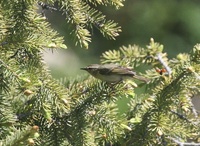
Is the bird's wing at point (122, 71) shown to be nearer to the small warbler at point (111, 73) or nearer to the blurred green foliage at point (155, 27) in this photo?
the small warbler at point (111, 73)

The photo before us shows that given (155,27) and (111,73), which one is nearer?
(111,73)

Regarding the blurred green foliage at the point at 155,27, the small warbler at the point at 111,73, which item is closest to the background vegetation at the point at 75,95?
the small warbler at the point at 111,73

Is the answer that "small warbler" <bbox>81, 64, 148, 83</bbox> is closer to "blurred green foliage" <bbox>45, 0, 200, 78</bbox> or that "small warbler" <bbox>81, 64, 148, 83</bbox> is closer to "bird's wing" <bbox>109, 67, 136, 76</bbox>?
"bird's wing" <bbox>109, 67, 136, 76</bbox>

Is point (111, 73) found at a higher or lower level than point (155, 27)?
lower

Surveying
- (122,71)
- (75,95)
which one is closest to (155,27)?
(122,71)

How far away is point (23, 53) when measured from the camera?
5.97 ft

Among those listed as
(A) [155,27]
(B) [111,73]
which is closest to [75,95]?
(B) [111,73]

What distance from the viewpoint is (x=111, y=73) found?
204cm

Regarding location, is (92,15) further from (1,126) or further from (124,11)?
(124,11)

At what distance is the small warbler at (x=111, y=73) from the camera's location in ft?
6.66

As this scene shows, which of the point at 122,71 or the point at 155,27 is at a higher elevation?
the point at 155,27

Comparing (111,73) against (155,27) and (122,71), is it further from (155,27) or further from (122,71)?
(155,27)

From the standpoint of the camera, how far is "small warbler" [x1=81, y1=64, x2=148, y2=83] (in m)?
2.03

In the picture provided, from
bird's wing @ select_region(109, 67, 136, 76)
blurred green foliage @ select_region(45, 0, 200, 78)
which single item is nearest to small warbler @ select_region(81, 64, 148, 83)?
bird's wing @ select_region(109, 67, 136, 76)
